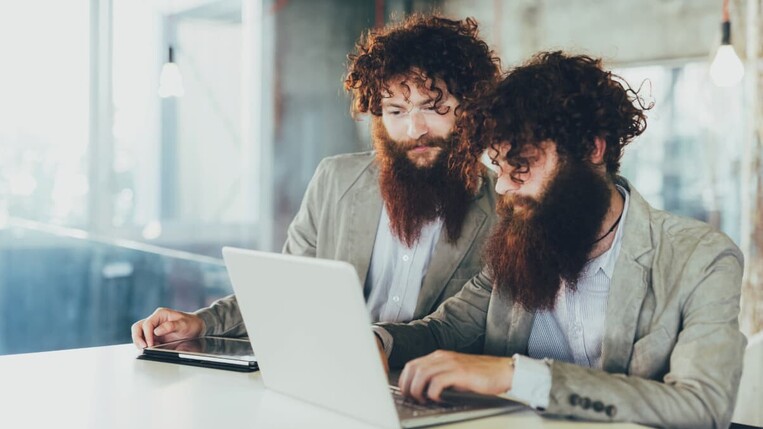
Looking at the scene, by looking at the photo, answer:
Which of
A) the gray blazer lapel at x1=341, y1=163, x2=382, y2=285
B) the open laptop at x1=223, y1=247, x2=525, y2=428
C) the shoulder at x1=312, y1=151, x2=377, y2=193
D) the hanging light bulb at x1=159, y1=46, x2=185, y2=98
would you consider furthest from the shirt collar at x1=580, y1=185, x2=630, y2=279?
the hanging light bulb at x1=159, y1=46, x2=185, y2=98

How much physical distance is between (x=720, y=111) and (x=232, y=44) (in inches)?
104

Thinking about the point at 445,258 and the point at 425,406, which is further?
the point at 445,258

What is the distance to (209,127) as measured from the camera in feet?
16.8

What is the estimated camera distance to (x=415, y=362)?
157 cm

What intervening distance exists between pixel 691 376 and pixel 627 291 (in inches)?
10.5

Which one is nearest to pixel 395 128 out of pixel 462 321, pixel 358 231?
pixel 358 231

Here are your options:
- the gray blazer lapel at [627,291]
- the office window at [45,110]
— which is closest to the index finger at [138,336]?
the gray blazer lapel at [627,291]

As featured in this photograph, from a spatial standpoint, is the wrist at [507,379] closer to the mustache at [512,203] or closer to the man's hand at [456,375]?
the man's hand at [456,375]

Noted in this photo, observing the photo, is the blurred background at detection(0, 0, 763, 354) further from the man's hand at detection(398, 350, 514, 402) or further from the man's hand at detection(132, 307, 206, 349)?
the man's hand at detection(398, 350, 514, 402)

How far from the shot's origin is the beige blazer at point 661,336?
1.56m

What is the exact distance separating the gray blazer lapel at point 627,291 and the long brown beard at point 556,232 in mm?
95

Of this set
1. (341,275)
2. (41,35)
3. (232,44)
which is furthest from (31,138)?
(341,275)

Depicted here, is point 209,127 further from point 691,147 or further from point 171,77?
point 691,147

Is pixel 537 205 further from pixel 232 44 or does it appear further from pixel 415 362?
pixel 232 44
